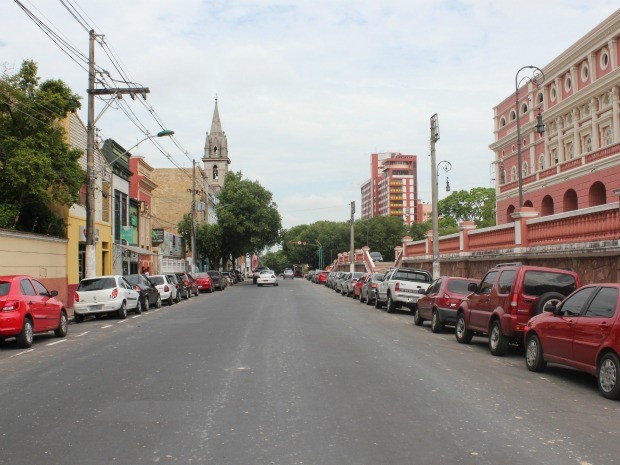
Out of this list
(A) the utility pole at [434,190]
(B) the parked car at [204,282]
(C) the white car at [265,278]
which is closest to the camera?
(A) the utility pole at [434,190]

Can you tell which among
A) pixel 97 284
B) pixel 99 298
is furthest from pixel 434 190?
pixel 99 298

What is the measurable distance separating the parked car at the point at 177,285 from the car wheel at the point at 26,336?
1696 centimetres

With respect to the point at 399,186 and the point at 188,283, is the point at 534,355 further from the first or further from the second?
the point at 399,186

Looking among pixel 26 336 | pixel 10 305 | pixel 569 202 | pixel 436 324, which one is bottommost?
pixel 436 324

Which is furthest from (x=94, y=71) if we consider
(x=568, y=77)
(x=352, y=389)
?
(x=568, y=77)

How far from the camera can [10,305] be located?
13.0 meters

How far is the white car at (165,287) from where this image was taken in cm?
2836

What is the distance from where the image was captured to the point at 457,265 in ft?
96.2

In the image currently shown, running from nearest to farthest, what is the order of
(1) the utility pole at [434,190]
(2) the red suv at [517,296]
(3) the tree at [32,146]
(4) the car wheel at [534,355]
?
(4) the car wheel at [534,355], (2) the red suv at [517,296], (3) the tree at [32,146], (1) the utility pole at [434,190]

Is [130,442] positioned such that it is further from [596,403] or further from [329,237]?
[329,237]

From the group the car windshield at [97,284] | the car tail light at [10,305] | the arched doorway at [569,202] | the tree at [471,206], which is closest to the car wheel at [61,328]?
the car tail light at [10,305]

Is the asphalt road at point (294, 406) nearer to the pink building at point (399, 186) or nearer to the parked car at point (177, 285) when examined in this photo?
the parked car at point (177, 285)

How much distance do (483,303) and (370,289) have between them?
16.2 metres

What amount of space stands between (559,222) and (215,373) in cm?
1308
